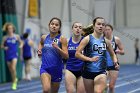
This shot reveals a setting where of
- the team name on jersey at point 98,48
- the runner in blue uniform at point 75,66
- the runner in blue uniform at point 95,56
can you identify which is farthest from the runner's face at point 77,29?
the team name on jersey at point 98,48

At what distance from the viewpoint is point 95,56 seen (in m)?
9.15

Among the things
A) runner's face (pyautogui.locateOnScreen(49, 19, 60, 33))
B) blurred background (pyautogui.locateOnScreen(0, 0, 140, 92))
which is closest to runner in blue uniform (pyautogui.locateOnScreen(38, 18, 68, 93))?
runner's face (pyautogui.locateOnScreen(49, 19, 60, 33))

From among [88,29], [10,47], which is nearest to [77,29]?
[88,29]

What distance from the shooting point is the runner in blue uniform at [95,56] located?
9148mm

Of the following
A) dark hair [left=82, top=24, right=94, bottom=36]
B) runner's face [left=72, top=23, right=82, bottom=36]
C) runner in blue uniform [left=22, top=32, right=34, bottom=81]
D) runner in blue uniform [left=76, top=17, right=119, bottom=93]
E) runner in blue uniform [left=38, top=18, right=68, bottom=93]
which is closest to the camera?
runner in blue uniform [left=76, top=17, right=119, bottom=93]

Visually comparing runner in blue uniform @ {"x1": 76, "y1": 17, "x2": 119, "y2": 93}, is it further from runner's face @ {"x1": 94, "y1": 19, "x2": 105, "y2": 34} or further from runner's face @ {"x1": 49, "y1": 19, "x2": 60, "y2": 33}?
runner's face @ {"x1": 49, "y1": 19, "x2": 60, "y2": 33}

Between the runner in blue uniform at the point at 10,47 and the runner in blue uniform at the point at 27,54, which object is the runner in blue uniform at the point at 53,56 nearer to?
the runner in blue uniform at the point at 10,47

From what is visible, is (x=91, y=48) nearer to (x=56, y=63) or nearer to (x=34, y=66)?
(x=56, y=63)

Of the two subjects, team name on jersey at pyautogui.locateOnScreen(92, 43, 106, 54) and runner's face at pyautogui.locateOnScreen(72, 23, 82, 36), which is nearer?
team name on jersey at pyautogui.locateOnScreen(92, 43, 106, 54)

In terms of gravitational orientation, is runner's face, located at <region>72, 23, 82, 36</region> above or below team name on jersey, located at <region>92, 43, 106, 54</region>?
above

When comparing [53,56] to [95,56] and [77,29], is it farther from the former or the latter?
[77,29]

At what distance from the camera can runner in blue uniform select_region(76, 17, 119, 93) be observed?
9.15m

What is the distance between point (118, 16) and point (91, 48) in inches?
1193

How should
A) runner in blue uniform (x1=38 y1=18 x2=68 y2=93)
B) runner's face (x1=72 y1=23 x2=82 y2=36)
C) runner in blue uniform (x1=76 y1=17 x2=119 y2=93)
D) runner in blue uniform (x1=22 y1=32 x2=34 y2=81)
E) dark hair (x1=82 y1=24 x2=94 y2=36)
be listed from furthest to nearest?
runner in blue uniform (x1=22 y1=32 x2=34 y2=81) < runner's face (x1=72 y1=23 x2=82 y2=36) < dark hair (x1=82 y1=24 x2=94 y2=36) < runner in blue uniform (x1=38 y1=18 x2=68 y2=93) < runner in blue uniform (x1=76 y1=17 x2=119 y2=93)
